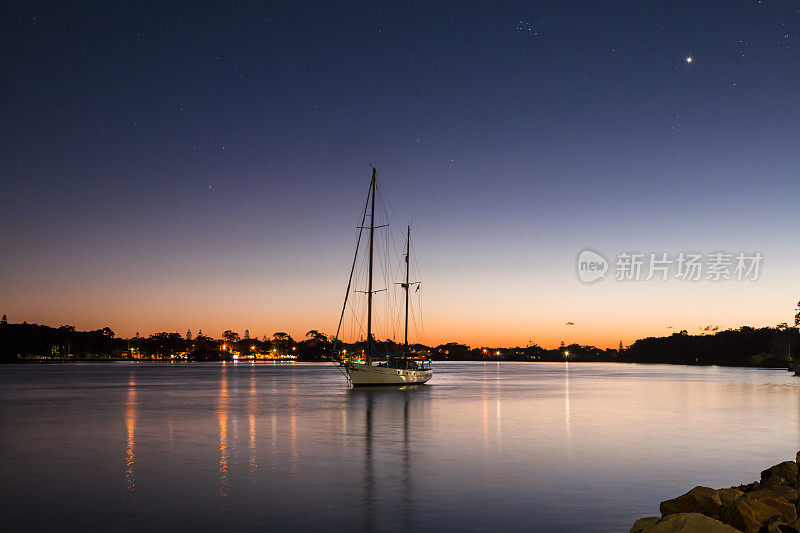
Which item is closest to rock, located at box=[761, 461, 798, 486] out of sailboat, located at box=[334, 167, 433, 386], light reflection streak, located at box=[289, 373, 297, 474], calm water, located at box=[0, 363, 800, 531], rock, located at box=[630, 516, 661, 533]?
calm water, located at box=[0, 363, 800, 531]

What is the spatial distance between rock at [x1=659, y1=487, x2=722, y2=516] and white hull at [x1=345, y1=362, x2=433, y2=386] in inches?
2256

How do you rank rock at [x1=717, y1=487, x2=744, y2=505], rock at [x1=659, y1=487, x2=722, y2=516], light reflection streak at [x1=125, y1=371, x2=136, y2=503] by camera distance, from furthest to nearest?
light reflection streak at [x1=125, y1=371, x2=136, y2=503], rock at [x1=717, y1=487, x2=744, y2=505], rock at [x1=659, y1=487, x2=722, y2=516]

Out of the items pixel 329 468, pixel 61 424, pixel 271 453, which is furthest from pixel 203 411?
pixel 329 468

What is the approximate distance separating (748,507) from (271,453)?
57.6 ft

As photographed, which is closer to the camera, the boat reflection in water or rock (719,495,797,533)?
rock (719,495,797,533)

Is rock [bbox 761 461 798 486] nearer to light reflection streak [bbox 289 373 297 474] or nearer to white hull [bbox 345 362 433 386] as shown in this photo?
light reflection streak [bbox 289 373 297 474]

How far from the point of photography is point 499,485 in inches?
799

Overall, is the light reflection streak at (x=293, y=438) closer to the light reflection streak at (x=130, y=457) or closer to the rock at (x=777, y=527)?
the light reflection streak at (x=130, y=457)

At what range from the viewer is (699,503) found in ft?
47.2

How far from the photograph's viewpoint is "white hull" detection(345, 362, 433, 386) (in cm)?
7119

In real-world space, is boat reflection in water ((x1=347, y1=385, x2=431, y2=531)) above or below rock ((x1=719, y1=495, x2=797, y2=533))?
below

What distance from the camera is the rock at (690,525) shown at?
1229 cm

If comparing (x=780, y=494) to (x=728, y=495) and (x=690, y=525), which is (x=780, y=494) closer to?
(x=728, y=495)

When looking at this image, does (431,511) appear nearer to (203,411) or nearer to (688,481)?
(688,481)
